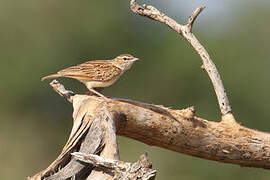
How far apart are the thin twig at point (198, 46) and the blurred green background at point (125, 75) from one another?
47.3ft

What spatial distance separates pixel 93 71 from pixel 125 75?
18.1m

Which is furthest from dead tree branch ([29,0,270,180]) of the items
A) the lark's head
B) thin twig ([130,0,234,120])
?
the lark's head

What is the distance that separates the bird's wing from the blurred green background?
13.8 metres

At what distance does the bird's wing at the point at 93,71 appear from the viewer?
316 inches

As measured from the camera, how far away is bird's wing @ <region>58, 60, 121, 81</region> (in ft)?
26.3

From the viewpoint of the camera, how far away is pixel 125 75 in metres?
26.2

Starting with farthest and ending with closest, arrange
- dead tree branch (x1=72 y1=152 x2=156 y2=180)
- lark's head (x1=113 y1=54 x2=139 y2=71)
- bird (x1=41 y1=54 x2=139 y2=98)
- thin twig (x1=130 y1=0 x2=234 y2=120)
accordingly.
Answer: lark's head (x1=113 y1=54 x2=139 y2=71) < bird (x1=41 y1=54 x2=139 y2=98) < thin twig (x1=130 y1=0 x2=234 y2=120) < dead tree branch (x1=72 y1=152 x2=156 y2=180)

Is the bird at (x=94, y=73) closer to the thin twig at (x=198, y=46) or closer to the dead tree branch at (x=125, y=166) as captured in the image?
the thin twig at (x=198, y=46)

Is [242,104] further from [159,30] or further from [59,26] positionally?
[59,26]

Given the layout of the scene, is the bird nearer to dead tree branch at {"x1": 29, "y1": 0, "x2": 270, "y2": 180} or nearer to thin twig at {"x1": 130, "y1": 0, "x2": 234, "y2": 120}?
dead tree branch at {"x1": 29, "y1": 0, "x2": 270, "y2": 180}

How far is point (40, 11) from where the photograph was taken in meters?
25.8

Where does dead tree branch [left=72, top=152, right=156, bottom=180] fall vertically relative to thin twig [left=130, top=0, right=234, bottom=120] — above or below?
below

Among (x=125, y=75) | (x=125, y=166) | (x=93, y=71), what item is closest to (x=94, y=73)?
(x=93, y=71)

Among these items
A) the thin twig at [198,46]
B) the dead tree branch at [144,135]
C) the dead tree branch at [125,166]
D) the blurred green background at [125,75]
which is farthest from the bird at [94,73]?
the blurred green background at [125,75]
